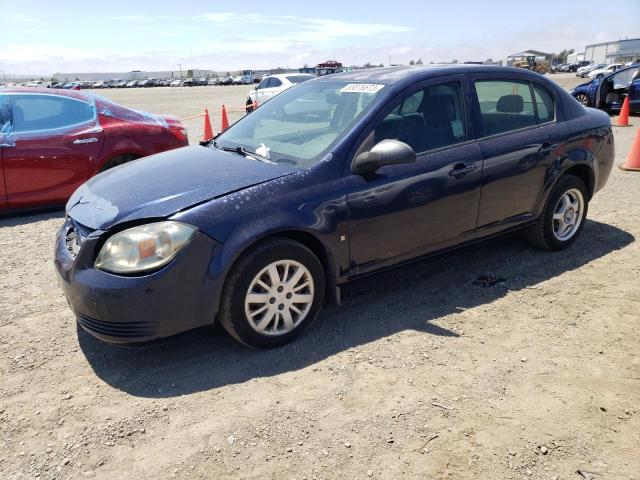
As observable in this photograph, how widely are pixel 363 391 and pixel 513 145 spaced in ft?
7.93

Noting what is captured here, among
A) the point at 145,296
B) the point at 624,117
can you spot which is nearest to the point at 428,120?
the point at 145,296

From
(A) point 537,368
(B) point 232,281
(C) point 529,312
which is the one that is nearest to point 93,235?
(B) point 232,281

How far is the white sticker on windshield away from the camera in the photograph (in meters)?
3.73

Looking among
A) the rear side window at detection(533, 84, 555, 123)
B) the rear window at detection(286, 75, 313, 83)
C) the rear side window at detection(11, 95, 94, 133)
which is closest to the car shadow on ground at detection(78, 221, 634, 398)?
the rear side window at detection(533, 84, 555, 123)

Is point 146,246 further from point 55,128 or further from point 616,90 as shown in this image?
point 616,90

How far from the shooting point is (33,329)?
362 cm

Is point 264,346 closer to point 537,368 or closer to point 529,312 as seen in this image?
point 537,368

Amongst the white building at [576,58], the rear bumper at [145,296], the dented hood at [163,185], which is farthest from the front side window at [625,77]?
the white building at [576,58]

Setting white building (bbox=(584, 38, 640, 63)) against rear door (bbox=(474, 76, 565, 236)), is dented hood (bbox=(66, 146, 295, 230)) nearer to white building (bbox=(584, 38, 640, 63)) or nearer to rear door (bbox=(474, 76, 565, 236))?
rear door (bbox=(474, 76, 565, 236))

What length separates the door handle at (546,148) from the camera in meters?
4.35

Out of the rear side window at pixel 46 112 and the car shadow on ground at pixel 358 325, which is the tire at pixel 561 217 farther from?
the rear side window at pixel 46 112

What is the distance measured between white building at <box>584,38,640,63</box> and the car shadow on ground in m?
71.5

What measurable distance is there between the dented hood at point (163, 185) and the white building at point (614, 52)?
73430 mm

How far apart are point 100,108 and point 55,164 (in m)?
1.00
